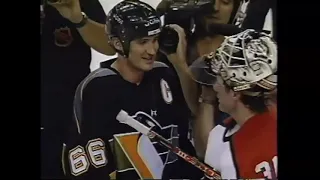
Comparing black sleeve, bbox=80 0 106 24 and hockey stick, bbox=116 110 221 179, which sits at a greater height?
black sleeve, bbox=80 0 106 24

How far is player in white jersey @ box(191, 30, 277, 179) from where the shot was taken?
1265mm

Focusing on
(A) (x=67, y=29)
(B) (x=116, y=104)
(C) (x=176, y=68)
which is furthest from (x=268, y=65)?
(A) (x=67, y=29)

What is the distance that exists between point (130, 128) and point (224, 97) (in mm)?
272

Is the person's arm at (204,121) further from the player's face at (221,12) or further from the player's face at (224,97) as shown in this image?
the player's face at (221,12)

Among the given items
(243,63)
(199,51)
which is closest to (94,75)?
(199,51)

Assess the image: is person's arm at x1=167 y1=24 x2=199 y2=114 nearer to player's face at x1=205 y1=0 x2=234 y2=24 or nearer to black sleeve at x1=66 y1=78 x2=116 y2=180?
player's face at x1=205 y1=0 x2=234 y2=24

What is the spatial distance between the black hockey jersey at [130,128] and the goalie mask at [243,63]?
0.34 ft

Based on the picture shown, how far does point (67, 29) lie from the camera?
129 centimetres

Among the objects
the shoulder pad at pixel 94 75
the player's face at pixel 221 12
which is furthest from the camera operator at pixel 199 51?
the shoulder pad at pixel 94 75

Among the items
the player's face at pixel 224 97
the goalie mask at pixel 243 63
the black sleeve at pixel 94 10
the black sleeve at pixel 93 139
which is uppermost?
the black sleeve at pixel 94 10

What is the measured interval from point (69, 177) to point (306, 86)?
0.69 m

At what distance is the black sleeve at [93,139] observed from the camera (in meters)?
1.29

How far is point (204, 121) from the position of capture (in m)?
1.29

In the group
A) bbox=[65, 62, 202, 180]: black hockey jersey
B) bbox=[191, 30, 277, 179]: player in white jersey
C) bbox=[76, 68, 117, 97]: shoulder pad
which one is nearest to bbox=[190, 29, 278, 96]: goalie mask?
bbox=[191, 30, 277, 179]: player in white jersey
